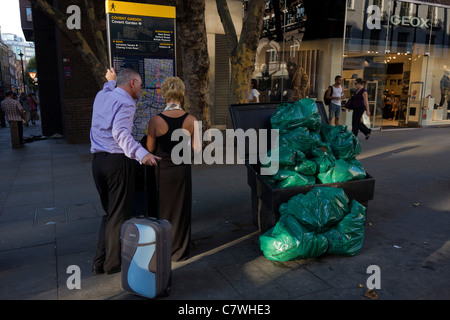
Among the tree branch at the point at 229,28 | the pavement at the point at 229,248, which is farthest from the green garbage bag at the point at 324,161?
the tree branch at the point at 229,28

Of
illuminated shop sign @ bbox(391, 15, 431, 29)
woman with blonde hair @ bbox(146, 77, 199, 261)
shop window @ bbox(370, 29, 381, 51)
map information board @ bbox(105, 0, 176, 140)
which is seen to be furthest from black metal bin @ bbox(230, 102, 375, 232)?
illuminated shop sign @ bbox(391, 15, 431, 29)

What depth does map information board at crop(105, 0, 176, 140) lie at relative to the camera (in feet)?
16.9

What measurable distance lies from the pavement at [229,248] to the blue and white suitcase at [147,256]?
186 millimetres

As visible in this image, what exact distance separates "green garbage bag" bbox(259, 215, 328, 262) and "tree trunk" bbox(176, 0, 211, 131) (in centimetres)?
517

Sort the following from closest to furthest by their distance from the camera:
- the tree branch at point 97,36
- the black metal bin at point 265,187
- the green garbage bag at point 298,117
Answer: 1. the black metal bin at point 265,187
2. the green garbage bag at point 298,117
3. the tree branch at point 97,36

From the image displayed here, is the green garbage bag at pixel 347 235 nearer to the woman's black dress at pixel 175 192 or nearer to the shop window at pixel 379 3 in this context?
the woman's black dress at pixel 175 192

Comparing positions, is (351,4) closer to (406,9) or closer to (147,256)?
(406,9)

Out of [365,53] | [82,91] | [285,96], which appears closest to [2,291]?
[82,91]

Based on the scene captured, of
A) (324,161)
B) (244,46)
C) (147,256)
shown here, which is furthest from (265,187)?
(244,46)

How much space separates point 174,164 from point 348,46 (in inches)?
520

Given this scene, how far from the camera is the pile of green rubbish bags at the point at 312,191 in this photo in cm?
360

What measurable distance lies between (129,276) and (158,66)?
3611 mm

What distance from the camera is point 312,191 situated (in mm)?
3844

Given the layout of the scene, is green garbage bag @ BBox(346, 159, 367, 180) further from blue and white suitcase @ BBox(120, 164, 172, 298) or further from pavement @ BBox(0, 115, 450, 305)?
blue and white suitcase @ BBox(120, 164, 172, 298)
